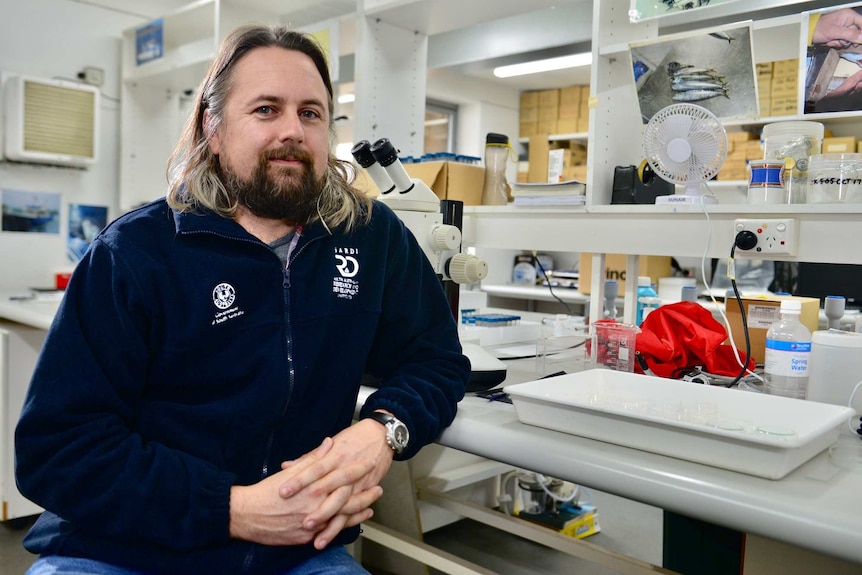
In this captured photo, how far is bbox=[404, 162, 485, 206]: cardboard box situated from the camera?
7.04 feet

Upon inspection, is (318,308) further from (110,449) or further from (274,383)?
(110,449)

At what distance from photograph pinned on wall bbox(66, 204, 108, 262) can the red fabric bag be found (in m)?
2.86

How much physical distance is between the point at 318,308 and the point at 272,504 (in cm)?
32

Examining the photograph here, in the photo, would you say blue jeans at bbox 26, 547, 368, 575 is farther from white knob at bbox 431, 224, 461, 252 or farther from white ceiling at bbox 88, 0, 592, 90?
white ceiling at bbox 88, 0, 592, 90

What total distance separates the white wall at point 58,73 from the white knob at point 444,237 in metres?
Result: 2.50

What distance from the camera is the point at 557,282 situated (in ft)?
16.8

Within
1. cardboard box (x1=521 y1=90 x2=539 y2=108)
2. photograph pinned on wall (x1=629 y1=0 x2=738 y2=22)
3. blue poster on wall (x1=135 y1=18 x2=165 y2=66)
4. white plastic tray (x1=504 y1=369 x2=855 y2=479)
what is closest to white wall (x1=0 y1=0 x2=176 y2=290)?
blue poster on wall (x1=135 y1=18 x2=165 y2=66)

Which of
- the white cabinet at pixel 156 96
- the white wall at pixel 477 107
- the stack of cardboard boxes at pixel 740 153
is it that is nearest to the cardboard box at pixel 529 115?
the white wall at pixel 477 107

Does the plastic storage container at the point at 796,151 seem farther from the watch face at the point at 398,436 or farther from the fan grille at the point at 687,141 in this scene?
the watch face at the point at 398,436

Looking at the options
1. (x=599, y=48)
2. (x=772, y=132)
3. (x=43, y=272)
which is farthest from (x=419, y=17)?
(x=43, y=272)

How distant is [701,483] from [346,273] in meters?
0.65

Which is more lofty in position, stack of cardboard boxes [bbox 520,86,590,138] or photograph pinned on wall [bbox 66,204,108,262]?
stack of cardboard boxes [bbox 520,86,590,138]

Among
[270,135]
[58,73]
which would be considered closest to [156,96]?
[58,73]

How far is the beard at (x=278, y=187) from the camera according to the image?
117 centimetres
